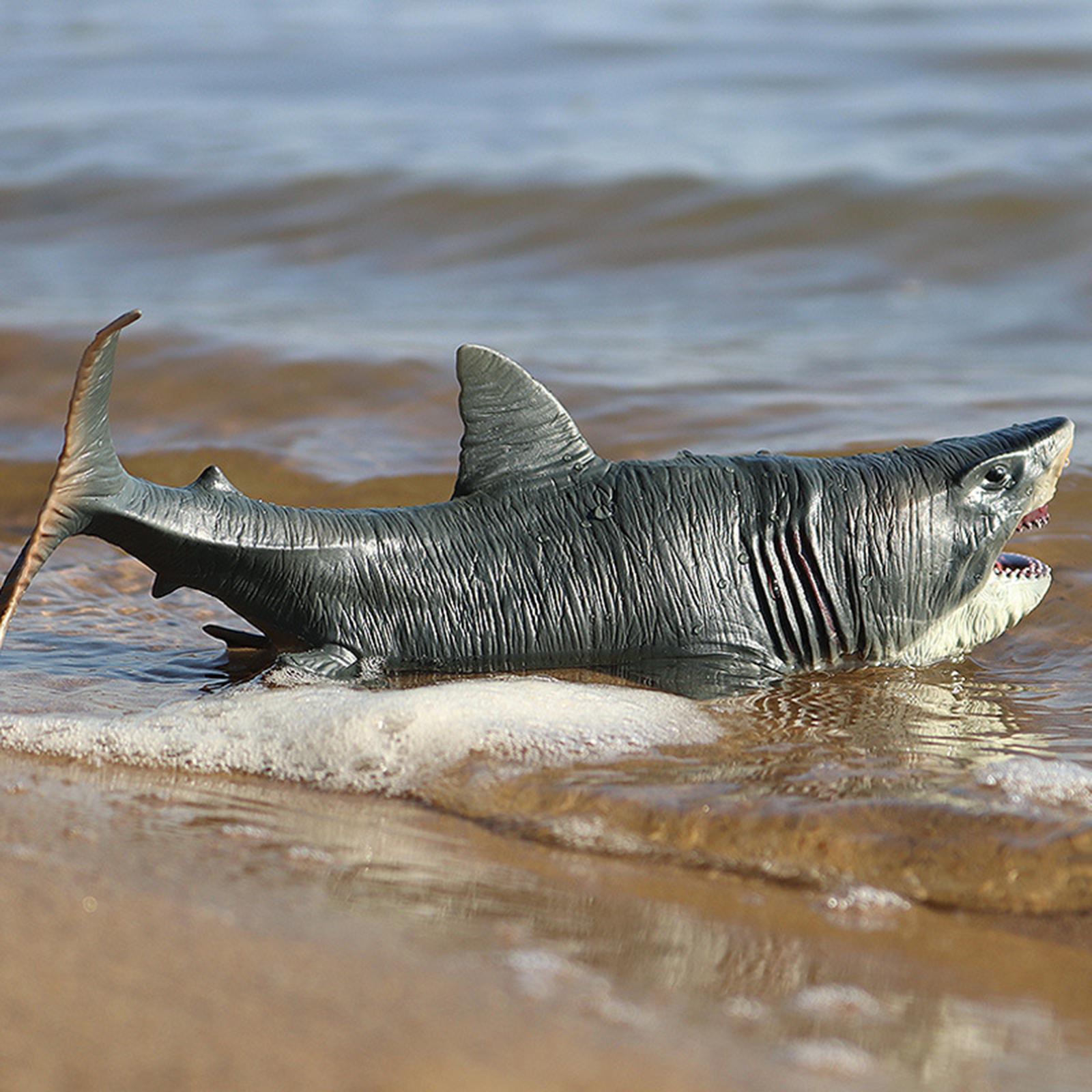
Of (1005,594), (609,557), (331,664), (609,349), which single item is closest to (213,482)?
(331,664)

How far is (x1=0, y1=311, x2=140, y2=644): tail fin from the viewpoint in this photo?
335cm

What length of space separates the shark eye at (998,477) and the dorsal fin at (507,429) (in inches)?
40.9

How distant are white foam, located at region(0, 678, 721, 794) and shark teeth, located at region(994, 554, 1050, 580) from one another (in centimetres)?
109

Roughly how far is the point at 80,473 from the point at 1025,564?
2576 mm

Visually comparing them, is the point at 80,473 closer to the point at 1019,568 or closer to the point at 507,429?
the point at 507,429

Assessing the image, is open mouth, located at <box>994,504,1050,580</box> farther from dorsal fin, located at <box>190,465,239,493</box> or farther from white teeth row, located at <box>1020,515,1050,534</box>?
dorsal fin, located at <box>190,465,239,493</box>

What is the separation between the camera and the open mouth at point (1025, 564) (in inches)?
170

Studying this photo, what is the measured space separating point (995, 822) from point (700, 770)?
0.65 meters

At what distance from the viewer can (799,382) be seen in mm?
7719

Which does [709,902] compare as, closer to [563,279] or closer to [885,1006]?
[885,1006]

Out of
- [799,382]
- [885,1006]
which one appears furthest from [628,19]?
[885,1006]

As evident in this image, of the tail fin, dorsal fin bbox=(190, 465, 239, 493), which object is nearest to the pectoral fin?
dorsal fin bbox=(190, 465, 239, 493)

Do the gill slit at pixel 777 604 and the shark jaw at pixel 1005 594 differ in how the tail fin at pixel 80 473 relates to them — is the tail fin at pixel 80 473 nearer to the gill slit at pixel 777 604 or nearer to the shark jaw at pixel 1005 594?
the gill slit at pixel 777 604

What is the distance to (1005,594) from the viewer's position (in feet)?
14.3
